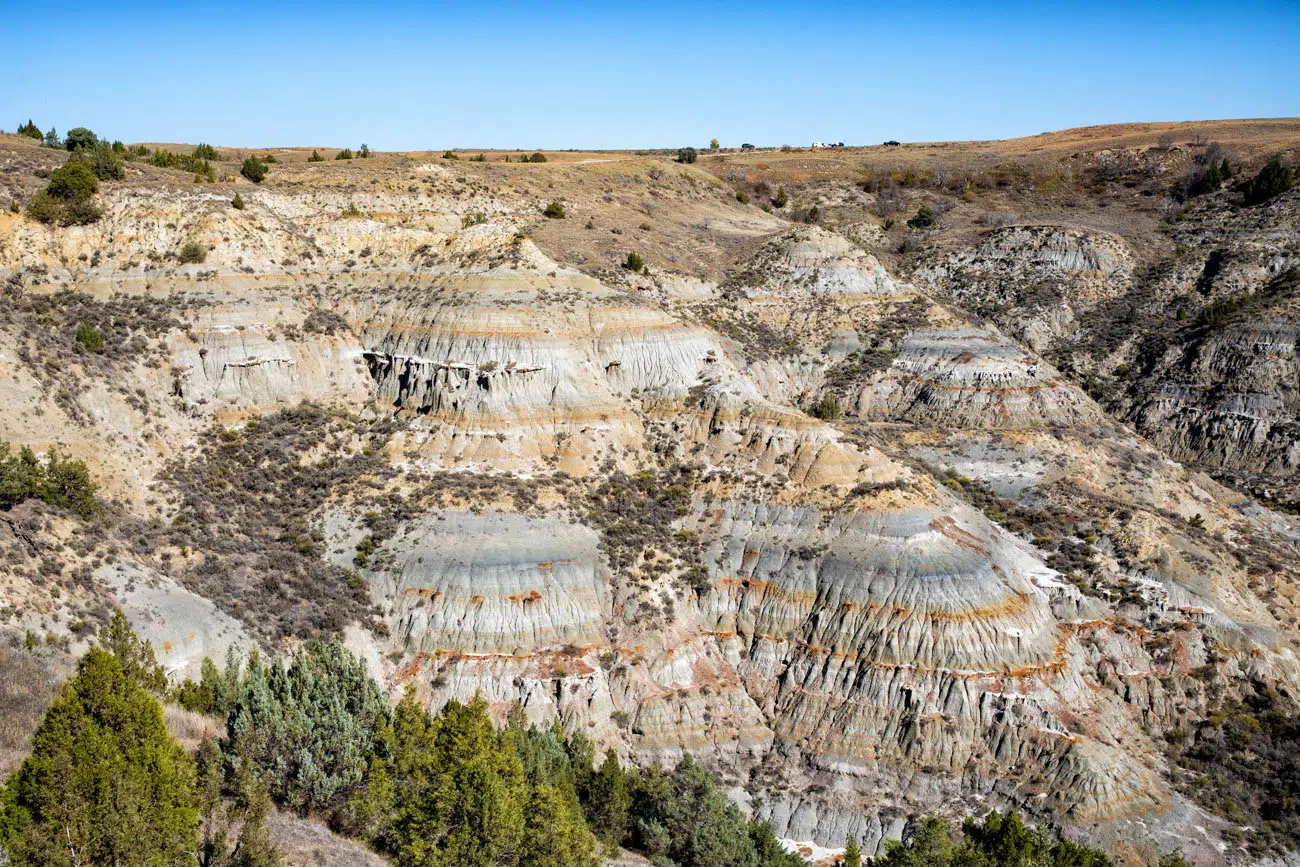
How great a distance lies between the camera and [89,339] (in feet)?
143

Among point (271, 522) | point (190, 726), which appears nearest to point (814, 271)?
point (271, 522)

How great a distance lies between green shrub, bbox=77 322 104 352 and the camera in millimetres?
43628

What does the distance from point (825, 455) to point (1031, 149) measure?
104 m

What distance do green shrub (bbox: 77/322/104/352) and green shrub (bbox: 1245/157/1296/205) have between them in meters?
101

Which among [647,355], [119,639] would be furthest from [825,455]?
[119,639]

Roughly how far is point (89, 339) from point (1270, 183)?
103 meters

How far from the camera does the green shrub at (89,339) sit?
43.6 meters

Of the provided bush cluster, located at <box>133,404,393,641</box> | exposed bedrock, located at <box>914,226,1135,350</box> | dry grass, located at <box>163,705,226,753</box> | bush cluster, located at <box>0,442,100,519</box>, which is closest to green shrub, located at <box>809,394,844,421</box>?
exposed bedrock, located at <box>914,226,1135,350</box>

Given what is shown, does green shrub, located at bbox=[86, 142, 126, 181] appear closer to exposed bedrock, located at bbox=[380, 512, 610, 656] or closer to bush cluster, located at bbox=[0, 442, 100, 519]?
bush cluster, located at bbox=[0, 442, 100, 519]

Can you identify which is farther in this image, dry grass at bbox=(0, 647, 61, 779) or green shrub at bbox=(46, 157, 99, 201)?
green shrub at bbox=(46, 157, 99, 201)

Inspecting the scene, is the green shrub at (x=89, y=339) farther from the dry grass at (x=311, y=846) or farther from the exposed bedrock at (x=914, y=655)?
the exposed bedrock at (x=914, y=655)

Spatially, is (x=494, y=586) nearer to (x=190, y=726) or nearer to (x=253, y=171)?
(x=190, y=726)

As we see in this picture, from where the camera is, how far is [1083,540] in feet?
152

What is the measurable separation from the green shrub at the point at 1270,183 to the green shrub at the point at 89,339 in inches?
3976
